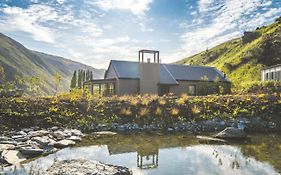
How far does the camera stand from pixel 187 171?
8727 millimetres

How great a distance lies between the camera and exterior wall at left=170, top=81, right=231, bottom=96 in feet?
118

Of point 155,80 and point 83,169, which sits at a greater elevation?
point 155,80

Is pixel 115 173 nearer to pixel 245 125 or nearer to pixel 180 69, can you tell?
pixel 245 125

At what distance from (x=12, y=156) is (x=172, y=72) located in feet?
95.3

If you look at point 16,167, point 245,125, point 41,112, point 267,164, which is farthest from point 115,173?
point 245,125

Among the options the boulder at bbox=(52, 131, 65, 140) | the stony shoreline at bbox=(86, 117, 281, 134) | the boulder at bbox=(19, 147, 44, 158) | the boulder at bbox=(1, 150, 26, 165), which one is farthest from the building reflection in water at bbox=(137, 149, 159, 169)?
the stony shoreline at bbox=(86, 117, 281, 134)

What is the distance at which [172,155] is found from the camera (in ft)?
36.2

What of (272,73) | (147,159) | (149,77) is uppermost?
(272,73)

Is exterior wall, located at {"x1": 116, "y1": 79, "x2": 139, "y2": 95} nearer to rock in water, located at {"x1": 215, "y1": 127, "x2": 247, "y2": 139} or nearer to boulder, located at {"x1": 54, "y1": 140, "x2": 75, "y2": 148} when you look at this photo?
rock in water, located at {"x1": 215, "y1": 127, "x2": 247, "y2": 139}

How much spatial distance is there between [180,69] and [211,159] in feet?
94.3

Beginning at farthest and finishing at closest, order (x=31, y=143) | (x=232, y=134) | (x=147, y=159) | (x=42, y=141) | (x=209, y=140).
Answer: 1. (x=232, y=134)
2. (x=209, y=140)
3. (x=42, y=141)
4. (x=31, y=143)
5. (x=147, y=159)

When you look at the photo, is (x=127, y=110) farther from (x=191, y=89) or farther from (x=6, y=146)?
(x=191, y=89)

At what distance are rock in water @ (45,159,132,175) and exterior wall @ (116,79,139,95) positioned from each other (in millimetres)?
23627

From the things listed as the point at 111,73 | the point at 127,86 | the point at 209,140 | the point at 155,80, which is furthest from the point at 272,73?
the point at 209,140
